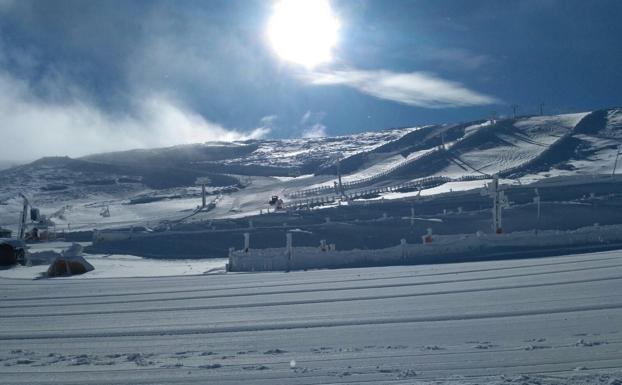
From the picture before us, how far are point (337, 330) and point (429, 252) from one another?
11.9 m

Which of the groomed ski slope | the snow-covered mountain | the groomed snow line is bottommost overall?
the groomed ski slope

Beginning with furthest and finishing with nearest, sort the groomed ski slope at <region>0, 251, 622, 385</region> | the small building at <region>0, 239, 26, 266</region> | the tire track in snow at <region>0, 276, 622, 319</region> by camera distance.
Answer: the small building at <region>0, 239, 26, 266</region> < the tire track in snow at <region>0, 276, 622, 319</region> < the groomed ski slope at <region>0, 251, 622, 385</region>

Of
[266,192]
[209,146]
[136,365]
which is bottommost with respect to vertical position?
[136,365]

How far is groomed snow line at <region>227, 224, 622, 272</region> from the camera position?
22.2 m

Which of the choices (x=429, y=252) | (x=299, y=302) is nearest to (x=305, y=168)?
(x=429, y=252)

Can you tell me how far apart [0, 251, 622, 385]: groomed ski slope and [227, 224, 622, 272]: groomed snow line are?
339 cm

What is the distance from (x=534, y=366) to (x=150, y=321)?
717 centimetres

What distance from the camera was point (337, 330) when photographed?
11312 millimetres

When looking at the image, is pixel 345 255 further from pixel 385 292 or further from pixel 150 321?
pixel 150 321

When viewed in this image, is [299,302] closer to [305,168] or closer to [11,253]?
[11,253]

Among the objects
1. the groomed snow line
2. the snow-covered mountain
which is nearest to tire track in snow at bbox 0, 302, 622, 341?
the groomed snow line

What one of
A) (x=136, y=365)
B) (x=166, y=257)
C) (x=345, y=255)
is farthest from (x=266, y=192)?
(x=136, y=365)

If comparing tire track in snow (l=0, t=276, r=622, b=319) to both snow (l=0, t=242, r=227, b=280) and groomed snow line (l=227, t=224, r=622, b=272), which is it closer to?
groomed snow line (l=227, t=224, r=622, b=272)

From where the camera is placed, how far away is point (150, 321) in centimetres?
1318
